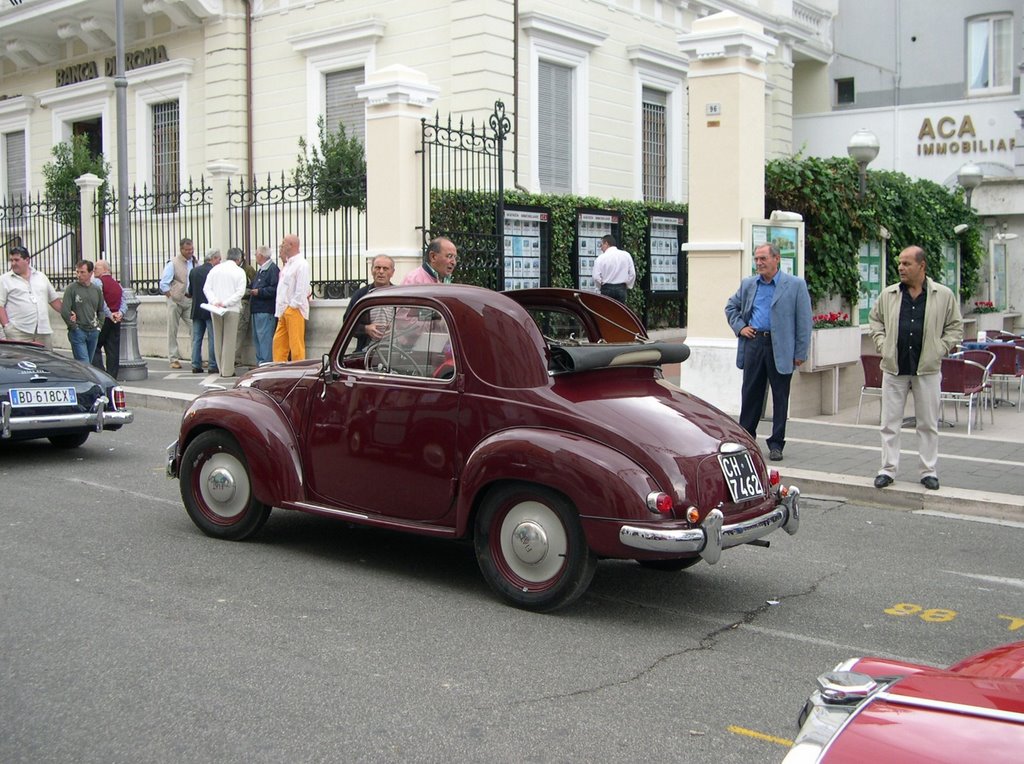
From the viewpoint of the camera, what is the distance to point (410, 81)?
14555 millimetres

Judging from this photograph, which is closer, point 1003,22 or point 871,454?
point 871,454

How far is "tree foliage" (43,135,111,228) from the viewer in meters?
21.0

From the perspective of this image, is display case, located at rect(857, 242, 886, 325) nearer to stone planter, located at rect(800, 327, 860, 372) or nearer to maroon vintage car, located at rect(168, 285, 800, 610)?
stone planter, located at rect(800, 327, 860, 372)

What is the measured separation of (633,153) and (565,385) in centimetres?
1738

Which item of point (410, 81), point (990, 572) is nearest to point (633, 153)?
point (410, 81)

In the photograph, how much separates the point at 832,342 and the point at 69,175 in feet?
52.3

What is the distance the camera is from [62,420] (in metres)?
9.91

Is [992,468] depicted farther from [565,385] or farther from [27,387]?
[27,387]

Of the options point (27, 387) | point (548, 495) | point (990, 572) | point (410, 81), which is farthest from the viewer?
point (410, 81)

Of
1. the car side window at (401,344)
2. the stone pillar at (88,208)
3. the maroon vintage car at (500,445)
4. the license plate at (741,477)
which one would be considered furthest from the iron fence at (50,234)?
the license plate at (741,477)

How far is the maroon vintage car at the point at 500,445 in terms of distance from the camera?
5.52 m

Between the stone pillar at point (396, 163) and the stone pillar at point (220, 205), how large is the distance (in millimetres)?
3976

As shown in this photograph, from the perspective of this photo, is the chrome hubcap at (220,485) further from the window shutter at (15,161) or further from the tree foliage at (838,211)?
the window shutter at (15,161)

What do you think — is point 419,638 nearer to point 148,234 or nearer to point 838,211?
point 838,211
